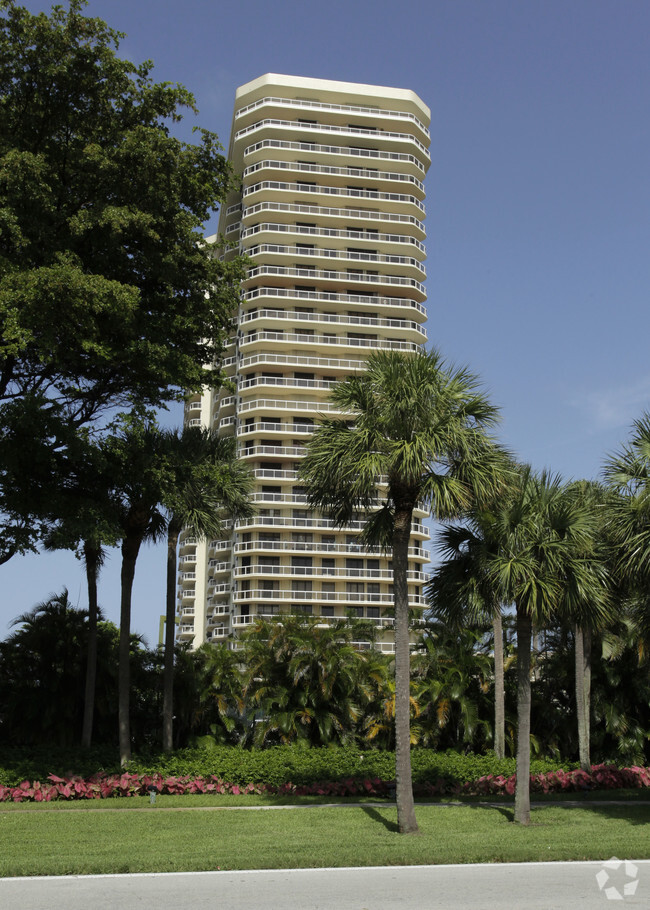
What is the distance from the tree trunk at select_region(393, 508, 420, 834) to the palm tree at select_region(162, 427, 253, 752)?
705 centimetres

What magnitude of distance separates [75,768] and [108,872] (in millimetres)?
14098

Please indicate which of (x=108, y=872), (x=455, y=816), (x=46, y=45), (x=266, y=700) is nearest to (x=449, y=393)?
(x=455, y=816)

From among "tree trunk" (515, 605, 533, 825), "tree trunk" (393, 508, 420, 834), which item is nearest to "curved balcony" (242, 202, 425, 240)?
"tree trunk" (393, 508, 420, 834)

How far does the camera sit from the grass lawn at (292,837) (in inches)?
507

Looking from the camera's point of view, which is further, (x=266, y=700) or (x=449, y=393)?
(x=266, y=700)

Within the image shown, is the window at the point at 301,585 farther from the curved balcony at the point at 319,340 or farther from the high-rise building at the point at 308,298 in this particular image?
the curved balcony at the point at 319,340

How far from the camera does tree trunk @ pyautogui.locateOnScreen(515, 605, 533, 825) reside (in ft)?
59.8

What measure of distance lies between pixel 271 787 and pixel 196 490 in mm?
8956

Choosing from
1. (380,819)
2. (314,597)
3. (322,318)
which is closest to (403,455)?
(380,819)

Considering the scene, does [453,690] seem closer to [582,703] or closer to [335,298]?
[582,703]

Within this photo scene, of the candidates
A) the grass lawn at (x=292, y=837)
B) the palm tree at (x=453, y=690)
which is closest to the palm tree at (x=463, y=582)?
the grass lawn at (x=292, y=837)

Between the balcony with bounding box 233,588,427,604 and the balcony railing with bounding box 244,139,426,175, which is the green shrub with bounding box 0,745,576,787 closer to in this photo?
the balcony with bounding box 233,588,427,604

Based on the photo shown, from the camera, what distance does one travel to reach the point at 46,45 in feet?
69.6

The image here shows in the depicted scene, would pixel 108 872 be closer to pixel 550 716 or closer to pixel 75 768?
pixel 75 768
